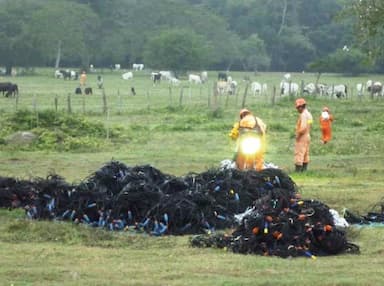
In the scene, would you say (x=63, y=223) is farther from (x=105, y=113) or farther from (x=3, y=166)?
(x=105, y=113)

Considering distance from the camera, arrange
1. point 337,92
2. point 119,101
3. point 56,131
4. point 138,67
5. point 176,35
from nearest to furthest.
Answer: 1. point 56,131
2. point 119,101
3. point 337,92
4. point 176,35
5. point 138,67

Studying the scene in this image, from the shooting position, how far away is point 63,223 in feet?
45.9

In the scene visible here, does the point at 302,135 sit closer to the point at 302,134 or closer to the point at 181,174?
the point at 302,134

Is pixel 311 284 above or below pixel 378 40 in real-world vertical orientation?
below

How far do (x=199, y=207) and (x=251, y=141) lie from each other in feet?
14.2

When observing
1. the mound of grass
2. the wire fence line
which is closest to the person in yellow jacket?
the mound of grass

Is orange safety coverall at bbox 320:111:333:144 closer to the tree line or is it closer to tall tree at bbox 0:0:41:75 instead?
the tree line

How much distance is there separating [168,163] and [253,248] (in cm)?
1240

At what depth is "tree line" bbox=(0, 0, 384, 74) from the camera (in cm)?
9075

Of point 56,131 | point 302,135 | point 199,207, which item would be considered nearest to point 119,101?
point 56,131

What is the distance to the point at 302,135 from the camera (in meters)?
21.6

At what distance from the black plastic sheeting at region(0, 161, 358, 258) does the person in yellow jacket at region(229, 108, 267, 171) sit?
205cm

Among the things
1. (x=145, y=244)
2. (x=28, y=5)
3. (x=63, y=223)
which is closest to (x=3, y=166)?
(x=63, y=223)

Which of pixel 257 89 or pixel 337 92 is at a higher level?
pixel 337 92
